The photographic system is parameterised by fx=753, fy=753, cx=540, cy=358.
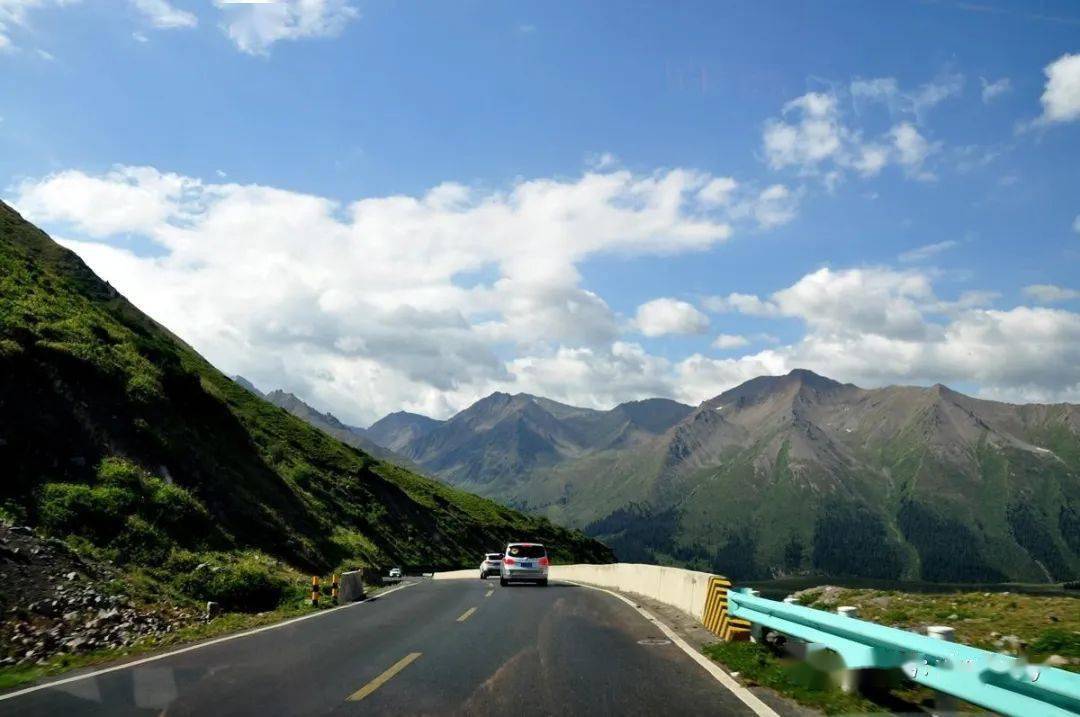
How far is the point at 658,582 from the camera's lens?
23062 mm

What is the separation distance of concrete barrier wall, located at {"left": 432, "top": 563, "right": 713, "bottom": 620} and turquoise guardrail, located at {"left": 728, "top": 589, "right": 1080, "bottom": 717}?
717cm

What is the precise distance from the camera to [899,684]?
8.85 m

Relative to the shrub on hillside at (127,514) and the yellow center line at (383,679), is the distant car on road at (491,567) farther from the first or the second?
the yellow center line at (383,679)

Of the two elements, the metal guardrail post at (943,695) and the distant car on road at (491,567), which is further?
the distant car on road at (491,567)

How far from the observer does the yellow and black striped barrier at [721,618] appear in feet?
42.6

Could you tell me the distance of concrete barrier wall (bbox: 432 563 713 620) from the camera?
17406mm

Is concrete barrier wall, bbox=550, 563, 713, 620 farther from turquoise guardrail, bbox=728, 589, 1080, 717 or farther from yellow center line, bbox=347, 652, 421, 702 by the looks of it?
yellow center line, bbox=347, 652, 421, 702

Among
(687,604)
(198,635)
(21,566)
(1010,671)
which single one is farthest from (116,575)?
(1010,671)

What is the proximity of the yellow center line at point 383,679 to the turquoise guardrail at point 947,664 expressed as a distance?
211 inches

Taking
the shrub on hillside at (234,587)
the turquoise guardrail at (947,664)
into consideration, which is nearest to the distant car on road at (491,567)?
the shrub on hillside at (234,587)

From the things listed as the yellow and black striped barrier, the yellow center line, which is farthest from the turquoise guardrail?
the yellow center line

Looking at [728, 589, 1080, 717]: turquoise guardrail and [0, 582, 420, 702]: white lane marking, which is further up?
[728, 589, 1080, 717]: turquoise guardrail

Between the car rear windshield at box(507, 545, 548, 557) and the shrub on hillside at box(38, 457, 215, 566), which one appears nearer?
the shrub on hillside at box(38, 457, 215, 566)

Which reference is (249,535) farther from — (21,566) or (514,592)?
(21,566)
